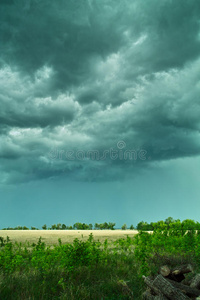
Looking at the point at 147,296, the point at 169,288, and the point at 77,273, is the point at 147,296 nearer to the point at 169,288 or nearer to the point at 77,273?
the point at 169,288

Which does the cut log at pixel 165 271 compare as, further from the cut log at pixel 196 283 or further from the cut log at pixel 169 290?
the cut log at pixel 169 290

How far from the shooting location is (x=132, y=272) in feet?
36.5

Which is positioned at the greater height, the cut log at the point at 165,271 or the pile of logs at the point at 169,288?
the cut log at the point at 165,271

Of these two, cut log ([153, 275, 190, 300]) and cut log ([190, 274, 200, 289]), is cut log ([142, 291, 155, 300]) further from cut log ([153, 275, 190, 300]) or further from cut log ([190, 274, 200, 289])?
cut log ([190, 274, 200, 289])

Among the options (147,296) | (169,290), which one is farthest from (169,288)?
(147,296)

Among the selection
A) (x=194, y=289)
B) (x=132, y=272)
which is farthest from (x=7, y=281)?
(x=194, y=289)

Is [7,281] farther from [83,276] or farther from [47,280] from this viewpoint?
[83,276]

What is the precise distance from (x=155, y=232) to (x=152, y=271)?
5.18 m

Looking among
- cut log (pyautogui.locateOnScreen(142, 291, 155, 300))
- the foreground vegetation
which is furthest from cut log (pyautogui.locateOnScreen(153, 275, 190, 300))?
the foreground vegetation

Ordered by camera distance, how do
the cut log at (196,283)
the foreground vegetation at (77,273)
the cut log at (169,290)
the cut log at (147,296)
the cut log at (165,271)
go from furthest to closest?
the cut log at (165,271) → the foreground vegetation at (77,273) → the cut log at (196,283) → the cut log at (147,296) → the cut log at (169,290)

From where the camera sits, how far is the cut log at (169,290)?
7300 millimetres

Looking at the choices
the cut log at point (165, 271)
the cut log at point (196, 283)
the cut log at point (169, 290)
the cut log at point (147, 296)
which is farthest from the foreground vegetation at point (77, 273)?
the cut log at point (196, 283)

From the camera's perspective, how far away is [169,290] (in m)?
7.43

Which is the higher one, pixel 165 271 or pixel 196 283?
pixel 165 271
